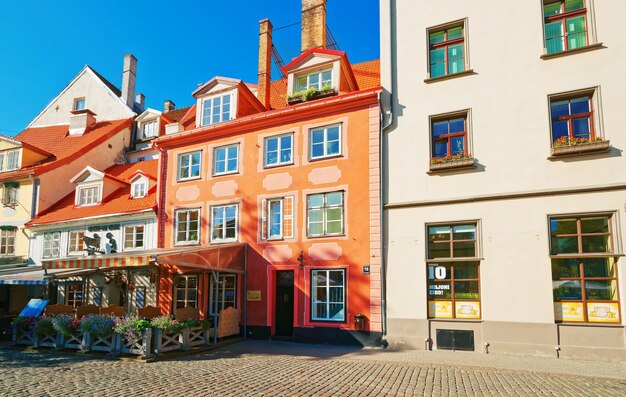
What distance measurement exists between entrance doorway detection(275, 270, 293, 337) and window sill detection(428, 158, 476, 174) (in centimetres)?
605

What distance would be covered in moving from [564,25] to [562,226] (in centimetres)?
604

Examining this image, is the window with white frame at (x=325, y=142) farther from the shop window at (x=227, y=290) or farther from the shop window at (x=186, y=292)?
the shop window at (x=186, y=292)

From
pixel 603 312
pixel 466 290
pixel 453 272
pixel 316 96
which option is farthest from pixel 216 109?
pixel 603 312

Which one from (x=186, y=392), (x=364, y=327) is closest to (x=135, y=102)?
(x=364, y=327)

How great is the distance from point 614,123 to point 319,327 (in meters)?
10.4

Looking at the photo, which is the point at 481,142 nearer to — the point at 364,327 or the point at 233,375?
the point at 364,327

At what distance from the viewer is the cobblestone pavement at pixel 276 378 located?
28.2 feet

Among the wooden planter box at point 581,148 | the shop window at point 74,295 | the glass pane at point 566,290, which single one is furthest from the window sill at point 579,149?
the shop window at point 74,295

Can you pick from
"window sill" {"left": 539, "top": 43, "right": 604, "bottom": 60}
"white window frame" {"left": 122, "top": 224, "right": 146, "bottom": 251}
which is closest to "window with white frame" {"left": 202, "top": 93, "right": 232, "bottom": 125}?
"white window frame" {"left": 122, "top": 224, "right": 146, "bottom": 251}

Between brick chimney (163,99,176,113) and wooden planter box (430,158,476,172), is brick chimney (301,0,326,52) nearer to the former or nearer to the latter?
wooden planter box (430,158,476,172)

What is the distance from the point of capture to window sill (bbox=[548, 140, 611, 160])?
41.1 ft

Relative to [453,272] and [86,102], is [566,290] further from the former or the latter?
[86,102]

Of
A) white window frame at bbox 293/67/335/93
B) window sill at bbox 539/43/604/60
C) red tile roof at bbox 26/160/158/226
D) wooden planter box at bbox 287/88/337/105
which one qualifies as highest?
white window frame at bbox 293/67/335/93

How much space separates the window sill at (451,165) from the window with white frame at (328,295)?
437 centimetres
